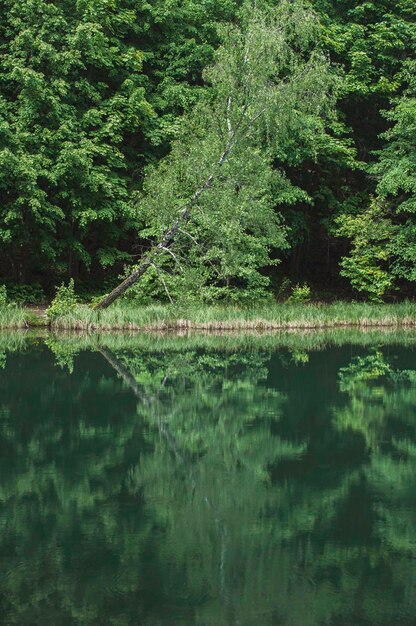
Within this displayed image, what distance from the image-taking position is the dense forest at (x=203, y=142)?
20875 mm

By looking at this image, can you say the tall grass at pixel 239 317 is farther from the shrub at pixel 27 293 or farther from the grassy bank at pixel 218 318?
the shrub at pixel 27 293

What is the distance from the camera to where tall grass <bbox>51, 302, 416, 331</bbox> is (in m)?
20.7

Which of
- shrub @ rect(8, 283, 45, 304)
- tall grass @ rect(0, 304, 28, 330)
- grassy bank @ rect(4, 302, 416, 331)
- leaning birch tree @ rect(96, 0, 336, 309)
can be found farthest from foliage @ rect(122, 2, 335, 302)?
shrub @ rect(8, 283, 45, 304)

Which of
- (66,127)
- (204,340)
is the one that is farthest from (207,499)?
(66,127)

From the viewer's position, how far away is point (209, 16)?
26.9m

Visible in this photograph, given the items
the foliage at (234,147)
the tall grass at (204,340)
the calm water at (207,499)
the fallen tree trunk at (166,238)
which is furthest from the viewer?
the fallen tree trunk at (166,238)

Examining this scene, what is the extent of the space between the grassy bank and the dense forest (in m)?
0.66

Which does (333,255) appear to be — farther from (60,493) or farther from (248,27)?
(60,493)

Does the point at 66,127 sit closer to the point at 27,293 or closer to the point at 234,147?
the point at 27,293

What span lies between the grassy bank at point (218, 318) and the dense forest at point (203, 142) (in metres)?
0.66

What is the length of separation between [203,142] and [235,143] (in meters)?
0.86

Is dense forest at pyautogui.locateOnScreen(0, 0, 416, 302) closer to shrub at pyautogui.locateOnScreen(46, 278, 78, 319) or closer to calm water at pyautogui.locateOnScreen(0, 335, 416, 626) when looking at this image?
shrub at pyautogui.locateOnScreen(46, 278, 78, 319)

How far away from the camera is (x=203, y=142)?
2069 cm

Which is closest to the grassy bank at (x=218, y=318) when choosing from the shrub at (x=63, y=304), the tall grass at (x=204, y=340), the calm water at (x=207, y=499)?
the shrub at (x=63, y=304)
